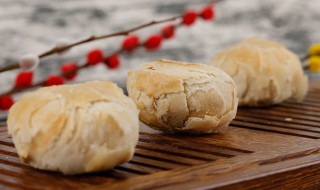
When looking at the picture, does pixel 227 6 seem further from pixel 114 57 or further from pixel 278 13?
pixel 114 57

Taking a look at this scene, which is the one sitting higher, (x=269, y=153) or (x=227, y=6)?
(x=227, y=6)

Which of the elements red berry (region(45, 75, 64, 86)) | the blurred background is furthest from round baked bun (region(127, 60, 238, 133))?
the blurred background

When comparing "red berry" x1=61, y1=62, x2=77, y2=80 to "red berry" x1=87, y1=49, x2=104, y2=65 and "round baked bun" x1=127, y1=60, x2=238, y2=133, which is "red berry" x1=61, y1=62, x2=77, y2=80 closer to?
"red berry" x1=87, y1=49, x2=104, y2=65

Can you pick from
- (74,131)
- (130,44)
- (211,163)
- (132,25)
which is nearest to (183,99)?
(211,163)

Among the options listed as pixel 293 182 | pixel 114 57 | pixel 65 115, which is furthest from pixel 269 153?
pixel 114 57

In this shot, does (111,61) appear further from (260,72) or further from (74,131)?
(74,131)

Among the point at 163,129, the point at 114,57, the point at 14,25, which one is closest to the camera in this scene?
the point at 163,129

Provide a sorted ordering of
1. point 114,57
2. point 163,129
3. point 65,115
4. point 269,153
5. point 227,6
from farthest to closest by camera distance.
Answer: point 227,6 → point 114,57 → point 163,129 → point 269,153 → point 65,115
